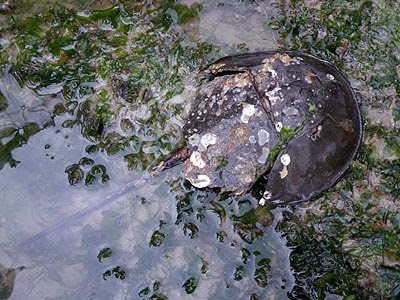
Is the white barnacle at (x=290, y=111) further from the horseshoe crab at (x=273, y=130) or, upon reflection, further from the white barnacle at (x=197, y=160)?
the white barnacle at (x=197, y=160)

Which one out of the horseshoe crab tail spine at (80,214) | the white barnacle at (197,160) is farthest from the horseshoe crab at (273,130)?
the horseshoe crab tail spine at (80,214)

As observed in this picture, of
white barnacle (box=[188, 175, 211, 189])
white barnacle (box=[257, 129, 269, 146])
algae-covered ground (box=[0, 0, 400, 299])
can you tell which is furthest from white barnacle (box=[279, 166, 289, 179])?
white barnacle (box=[188, 175, 211, 189])

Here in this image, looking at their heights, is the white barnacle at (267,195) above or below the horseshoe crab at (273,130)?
below

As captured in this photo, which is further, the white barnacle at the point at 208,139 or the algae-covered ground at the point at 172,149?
the algae-covered ground at the point at 172,149

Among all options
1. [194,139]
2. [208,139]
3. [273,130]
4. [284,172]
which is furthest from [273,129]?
[194,139]

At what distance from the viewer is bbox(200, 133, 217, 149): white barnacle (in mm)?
2785

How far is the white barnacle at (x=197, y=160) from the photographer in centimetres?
282

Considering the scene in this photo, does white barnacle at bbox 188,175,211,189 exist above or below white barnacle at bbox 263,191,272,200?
above

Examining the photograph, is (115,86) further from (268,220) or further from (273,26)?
(268,220)

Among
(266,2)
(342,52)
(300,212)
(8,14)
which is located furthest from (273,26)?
(8,14)

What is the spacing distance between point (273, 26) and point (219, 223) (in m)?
1.72

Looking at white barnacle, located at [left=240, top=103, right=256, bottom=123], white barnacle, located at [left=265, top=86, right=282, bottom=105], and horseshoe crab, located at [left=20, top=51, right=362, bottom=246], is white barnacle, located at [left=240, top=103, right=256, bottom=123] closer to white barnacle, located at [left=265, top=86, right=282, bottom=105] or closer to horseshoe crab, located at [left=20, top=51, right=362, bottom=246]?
horseshoe crab, located at [left=20, top=51, right=362, bottom=246]

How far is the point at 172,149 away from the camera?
3.38 m

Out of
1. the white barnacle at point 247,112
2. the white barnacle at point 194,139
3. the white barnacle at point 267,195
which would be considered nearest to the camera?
the white barnacle at point 247,112
